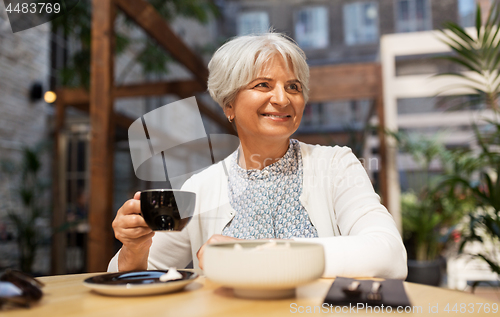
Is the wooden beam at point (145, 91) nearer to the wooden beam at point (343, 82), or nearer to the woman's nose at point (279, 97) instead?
the wooden beam at point (343, 82)

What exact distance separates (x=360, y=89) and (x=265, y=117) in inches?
121

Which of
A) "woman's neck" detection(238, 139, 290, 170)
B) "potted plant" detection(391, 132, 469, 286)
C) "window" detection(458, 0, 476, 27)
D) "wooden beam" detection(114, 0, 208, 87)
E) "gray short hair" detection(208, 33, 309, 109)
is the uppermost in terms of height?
"window" detection(458, 0, 476, 27)

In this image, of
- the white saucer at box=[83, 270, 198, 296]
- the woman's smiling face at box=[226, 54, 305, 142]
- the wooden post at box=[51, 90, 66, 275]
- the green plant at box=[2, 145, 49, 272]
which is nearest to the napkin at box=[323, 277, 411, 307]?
the white saucer at box=[83, 270, 198, 296]

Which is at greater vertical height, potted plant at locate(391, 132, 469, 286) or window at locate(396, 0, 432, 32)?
window at locate(396, 0, 432, 32)

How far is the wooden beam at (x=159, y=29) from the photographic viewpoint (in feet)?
8.86

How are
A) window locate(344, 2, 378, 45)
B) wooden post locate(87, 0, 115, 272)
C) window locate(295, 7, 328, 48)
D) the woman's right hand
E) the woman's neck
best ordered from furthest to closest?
1. window locate(295, 7, 328, 48)
2. window locate(344, 2, 378, 45)
3. wooden post locate(87, 0, 115, 272)
4. the woman's neck
5. the woman's right hand

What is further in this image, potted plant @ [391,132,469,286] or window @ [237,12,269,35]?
window @ [237,12,269,35]

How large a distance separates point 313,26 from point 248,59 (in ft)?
35.3

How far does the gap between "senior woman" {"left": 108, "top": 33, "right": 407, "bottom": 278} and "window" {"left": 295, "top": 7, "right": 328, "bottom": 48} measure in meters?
10.4

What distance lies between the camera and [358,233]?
0.95m

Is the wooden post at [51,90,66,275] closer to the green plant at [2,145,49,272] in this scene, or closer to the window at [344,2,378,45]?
the green plant at [2,145,49,272]

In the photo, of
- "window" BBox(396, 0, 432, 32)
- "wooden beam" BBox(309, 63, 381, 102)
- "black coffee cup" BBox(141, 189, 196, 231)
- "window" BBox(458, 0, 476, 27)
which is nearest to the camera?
"black coffee cup" BBox(141, 189, 196, 231)

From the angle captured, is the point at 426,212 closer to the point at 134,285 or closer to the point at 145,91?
the point at 145,91

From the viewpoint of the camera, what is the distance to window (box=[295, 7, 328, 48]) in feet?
36.4
